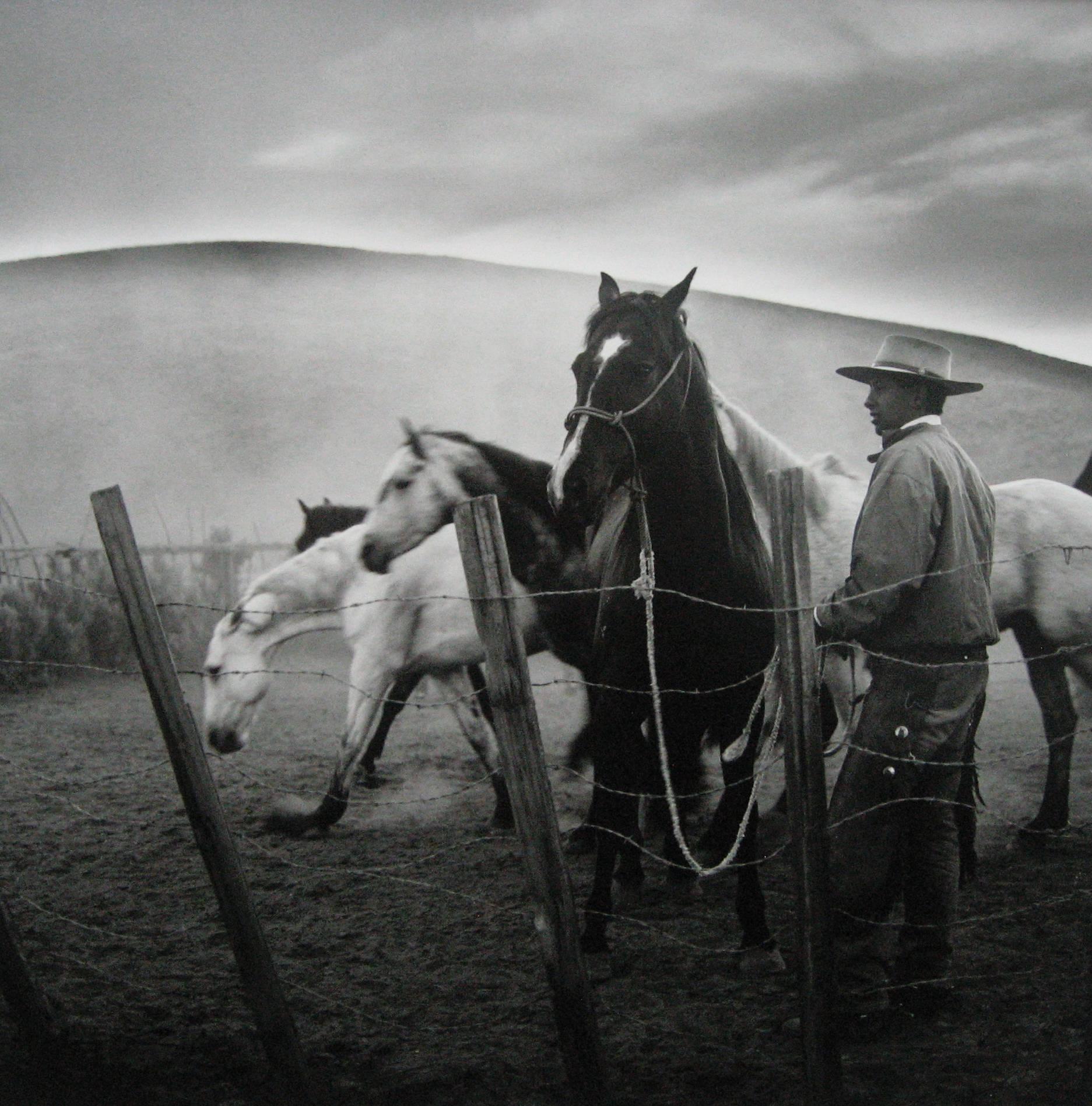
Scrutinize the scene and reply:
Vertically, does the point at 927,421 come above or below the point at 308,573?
above

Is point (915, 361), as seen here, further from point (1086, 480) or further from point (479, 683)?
point (479, 683)

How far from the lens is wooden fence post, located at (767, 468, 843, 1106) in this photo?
244cm

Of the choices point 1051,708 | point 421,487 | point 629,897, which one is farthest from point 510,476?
point 1051,708

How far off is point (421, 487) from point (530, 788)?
2.73m

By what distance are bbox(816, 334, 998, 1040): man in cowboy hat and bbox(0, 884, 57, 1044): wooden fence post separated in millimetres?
2307

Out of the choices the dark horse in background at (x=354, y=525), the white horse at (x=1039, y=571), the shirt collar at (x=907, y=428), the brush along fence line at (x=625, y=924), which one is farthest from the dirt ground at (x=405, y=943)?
the shirt collar at (x=907, y=428)

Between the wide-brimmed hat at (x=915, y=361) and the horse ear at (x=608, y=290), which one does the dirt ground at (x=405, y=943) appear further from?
the horse ear at (x=608, y=290)

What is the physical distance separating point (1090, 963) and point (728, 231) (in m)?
3.44

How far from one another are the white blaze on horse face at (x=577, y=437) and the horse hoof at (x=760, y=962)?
5.47 feet

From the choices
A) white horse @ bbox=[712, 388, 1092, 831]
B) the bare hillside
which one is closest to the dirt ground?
white horse @ bbox=[712, 388, 1092, 831]

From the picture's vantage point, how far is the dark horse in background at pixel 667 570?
3477mm

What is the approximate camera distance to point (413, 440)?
5121 millimetres

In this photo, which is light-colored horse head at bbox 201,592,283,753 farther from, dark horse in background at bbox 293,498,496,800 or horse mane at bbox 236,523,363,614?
dark horse in background at bbox 293,498,496,800

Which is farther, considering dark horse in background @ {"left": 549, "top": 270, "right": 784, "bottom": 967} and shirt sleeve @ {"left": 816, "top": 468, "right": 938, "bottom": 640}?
dark horse in background @ {"left": 549, "top": 270, "right": 784, "bottom": 967}
